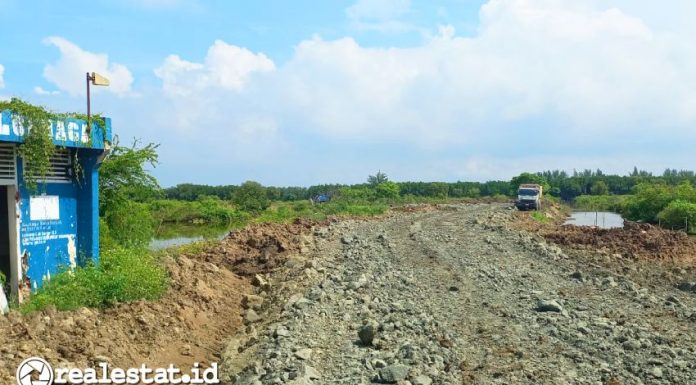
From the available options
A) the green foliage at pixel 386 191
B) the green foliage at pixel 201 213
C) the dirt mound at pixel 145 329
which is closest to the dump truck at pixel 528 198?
the green foliage at pixel 201 213

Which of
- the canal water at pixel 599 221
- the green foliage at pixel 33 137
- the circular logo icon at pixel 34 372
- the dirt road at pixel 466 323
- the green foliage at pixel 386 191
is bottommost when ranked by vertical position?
the canal water at pixel 599 221

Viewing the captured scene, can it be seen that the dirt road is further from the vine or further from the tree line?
the tree line

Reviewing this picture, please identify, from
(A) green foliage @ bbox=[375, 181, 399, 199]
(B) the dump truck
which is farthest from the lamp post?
(A) green foliage @ bbox=[375, 181, 399, 199]

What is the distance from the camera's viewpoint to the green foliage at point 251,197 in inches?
2195

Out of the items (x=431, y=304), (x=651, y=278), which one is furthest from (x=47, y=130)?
(x=651, y=278)

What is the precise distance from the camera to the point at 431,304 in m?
12.3

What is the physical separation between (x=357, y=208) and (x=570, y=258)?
2628cm

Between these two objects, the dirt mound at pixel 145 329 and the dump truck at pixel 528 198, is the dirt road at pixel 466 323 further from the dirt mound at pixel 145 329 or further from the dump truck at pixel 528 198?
the dump truck at pixel 528 198

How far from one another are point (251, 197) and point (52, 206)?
150 ft

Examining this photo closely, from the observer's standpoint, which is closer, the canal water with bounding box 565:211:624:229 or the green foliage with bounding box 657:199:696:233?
the green foliage with bounding box 657:199:696:233

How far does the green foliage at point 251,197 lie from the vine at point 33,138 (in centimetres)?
4323

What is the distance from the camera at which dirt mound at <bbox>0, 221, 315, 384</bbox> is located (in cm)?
734

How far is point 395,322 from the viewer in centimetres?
1015

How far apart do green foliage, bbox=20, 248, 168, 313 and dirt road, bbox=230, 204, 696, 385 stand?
174 centimetres
